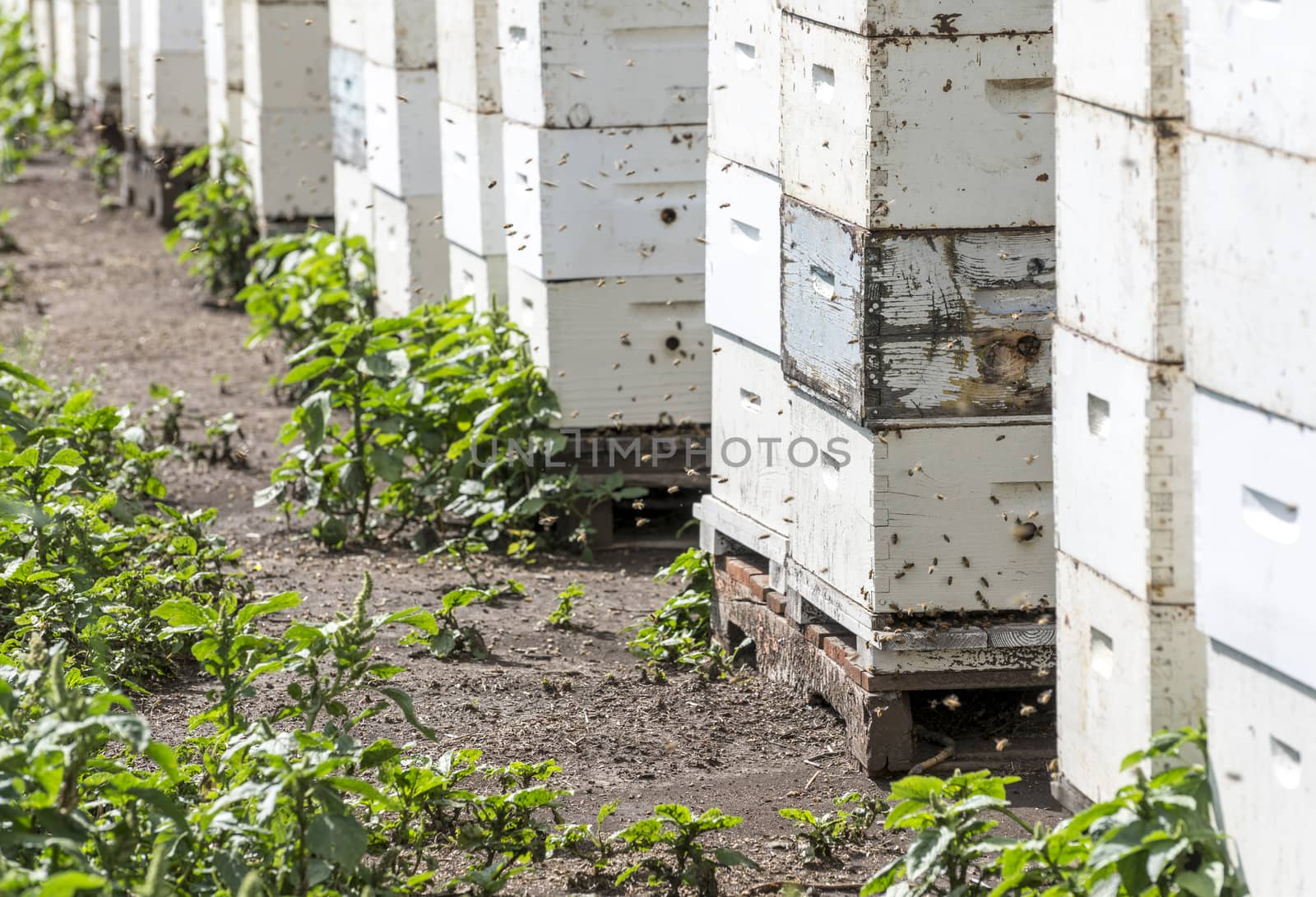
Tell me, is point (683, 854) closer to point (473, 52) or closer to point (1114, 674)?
point (1114, 674)

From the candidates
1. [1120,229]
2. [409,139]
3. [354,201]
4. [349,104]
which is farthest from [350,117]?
[1120,229]

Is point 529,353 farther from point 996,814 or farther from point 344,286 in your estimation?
point 996,814

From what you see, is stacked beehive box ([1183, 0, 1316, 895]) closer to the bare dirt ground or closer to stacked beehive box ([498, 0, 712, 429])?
the bare dirt ground

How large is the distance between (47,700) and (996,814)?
6.02 ft

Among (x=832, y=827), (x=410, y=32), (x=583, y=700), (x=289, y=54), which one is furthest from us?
(x=289, y=54)

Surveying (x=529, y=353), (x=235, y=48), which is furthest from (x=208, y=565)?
(x=235, y=48)

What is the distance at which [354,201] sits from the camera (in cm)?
777

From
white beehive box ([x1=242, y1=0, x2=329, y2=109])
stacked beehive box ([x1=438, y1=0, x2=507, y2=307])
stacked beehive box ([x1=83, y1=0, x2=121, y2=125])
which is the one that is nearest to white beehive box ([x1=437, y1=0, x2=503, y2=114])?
stacked beehive box ([x1=438, y1=0, x2=507, y2=307])

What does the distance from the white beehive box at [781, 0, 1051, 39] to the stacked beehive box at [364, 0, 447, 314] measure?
10.8 feet

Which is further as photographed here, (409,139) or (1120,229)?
(409,139)

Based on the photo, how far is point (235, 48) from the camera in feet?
31.8

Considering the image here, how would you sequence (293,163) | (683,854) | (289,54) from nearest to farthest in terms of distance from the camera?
1. (683,854)
2. (289,54)
3. (293,163)

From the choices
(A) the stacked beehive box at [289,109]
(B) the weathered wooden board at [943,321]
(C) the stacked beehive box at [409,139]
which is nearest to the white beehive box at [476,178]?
(C) the stacked beehive box at [409,139]

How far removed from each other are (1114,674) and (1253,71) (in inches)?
37.0
